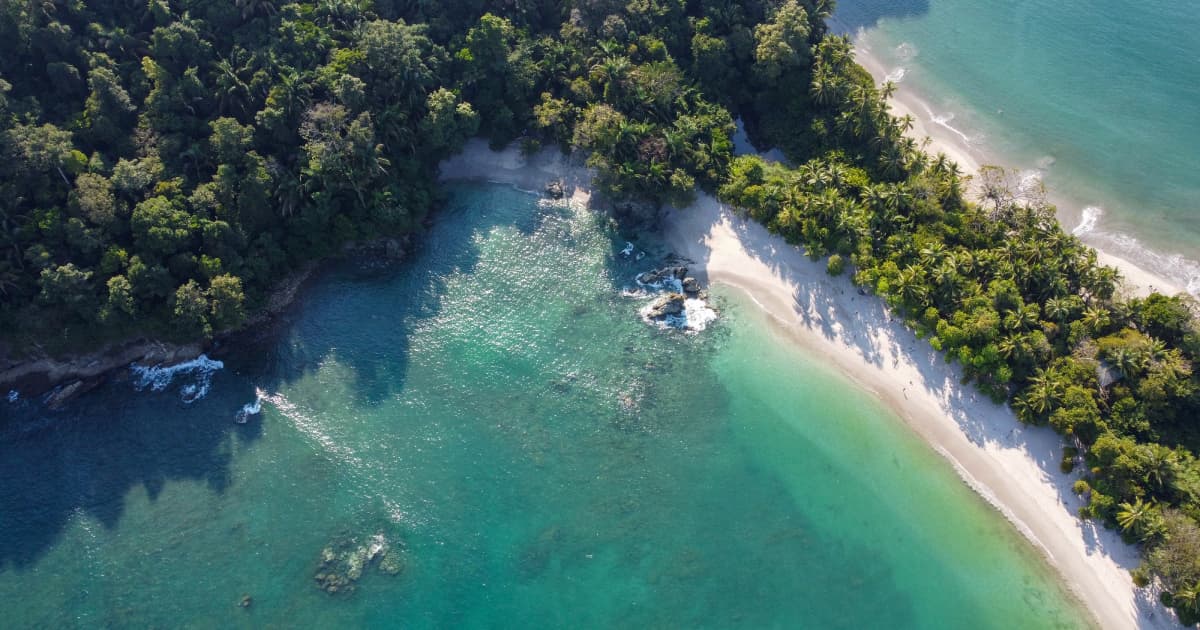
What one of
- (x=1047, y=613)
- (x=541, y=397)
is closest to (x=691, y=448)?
(x=541, y=397)

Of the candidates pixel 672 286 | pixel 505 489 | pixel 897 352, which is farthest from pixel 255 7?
pixel 897 352

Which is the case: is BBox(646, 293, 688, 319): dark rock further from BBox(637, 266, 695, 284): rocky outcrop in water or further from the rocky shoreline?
the rocky shoreline

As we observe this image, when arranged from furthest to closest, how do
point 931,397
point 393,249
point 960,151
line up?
point 960,151 → point 393,249 → point 931,397

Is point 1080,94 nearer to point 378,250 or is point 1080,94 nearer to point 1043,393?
point 1043,393

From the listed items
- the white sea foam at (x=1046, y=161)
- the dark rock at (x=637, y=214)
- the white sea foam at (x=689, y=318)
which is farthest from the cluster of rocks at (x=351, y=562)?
the white sea foam at (x=1046, y=161)

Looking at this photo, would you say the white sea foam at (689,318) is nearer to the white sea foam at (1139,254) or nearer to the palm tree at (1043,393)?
the palm tree at (1043,393)

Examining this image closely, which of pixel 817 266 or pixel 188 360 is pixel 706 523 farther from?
pixel 188 360
